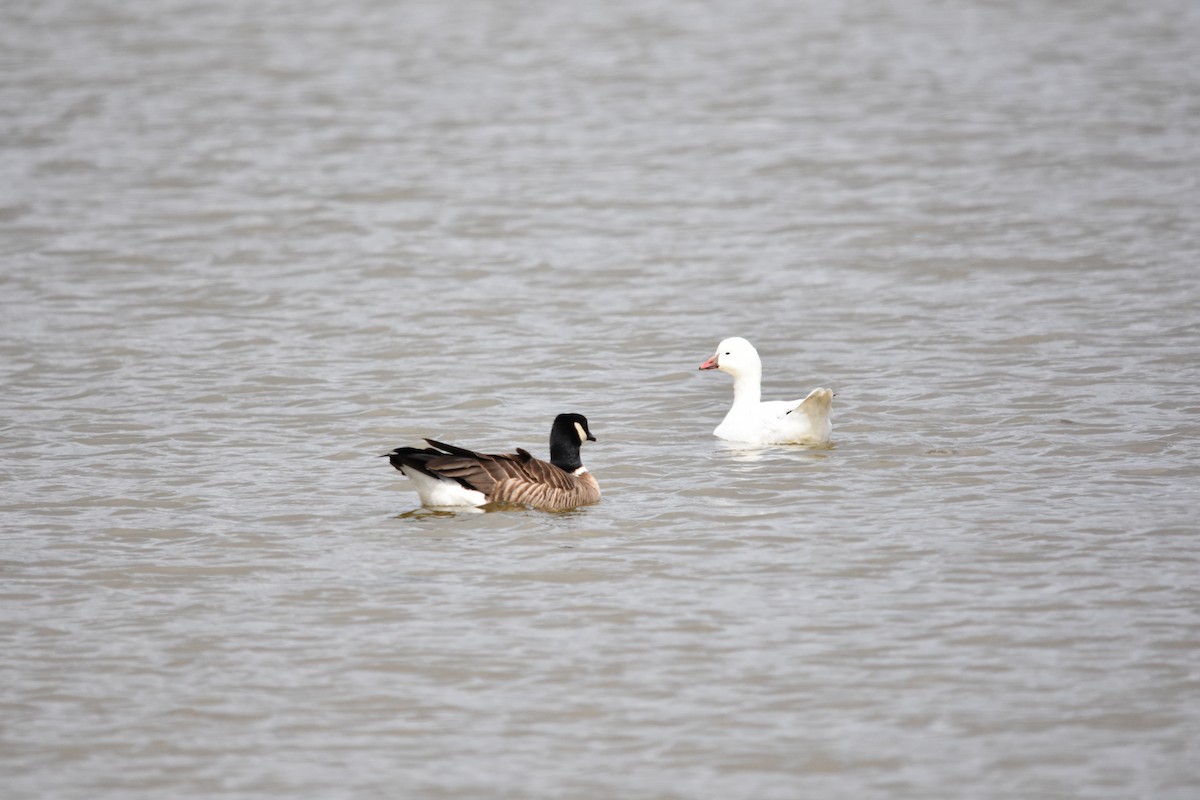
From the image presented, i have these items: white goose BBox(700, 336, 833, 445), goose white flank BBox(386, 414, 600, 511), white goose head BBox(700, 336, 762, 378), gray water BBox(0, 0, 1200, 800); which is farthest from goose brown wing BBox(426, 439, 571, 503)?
white goose head BBox(700, 336, 762, 378)

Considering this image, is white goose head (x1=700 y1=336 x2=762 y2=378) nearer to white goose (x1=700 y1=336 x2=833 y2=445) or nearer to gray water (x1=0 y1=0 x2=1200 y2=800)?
white goose (x1=700 y1=336 x2=833 y2=445)

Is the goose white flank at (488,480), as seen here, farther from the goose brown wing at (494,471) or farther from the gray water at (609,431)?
the gray water at (609,431)

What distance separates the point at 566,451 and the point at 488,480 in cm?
75

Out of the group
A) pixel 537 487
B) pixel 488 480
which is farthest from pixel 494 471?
pixel 537 487

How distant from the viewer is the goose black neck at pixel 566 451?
10.5 m

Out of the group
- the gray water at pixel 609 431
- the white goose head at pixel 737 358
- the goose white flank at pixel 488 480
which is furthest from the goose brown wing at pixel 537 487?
the white goose head at pixel 737 358

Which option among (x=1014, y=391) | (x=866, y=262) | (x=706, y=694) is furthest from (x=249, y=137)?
(x=706, y=694)

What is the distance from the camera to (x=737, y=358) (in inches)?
489

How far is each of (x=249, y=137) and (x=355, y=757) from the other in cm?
1990

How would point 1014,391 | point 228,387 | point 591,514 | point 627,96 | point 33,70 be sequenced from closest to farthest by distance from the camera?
point 591,514 < point 1014,391 < point 228,387 < point 627,96 < point 33,70

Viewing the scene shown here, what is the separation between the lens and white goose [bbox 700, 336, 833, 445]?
11422 millimetres

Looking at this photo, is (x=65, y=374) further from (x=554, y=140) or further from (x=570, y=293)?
(x=554, y=140)

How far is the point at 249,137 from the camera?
25.3 metres

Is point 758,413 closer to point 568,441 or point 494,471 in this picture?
point 568,441
